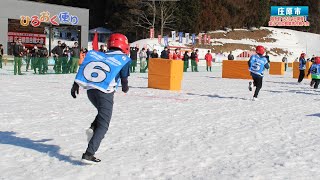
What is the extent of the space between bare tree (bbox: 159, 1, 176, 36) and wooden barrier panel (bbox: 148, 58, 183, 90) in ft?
159

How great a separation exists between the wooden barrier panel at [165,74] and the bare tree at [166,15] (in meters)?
48.4

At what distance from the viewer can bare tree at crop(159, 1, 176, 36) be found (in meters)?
64.5

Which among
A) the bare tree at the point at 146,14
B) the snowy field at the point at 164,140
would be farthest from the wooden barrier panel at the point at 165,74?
the bare tree at the point at 146,14

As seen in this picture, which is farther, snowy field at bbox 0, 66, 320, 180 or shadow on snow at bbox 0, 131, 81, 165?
shadow on snow at bbox 0, 131, 81, 165

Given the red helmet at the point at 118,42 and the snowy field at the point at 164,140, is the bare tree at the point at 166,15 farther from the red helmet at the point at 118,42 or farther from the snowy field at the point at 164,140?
the red helmet at the point at 118,42

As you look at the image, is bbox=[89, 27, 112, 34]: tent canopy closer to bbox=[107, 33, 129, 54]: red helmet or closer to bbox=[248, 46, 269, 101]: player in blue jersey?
bbox=[248, 46, 269, 101]: player in blue jersey

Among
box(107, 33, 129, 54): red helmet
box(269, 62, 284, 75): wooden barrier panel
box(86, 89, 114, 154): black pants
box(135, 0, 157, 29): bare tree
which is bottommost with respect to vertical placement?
box(86, 89, 114, 154): black pants

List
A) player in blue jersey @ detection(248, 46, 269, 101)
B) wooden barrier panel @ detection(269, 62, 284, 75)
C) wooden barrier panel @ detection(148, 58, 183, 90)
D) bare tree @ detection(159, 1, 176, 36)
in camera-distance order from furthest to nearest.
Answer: bare tree @ detection(159, 1, 176, 36) < wooden barrier panel @ detection(269, 62, 284, 75) < wooden barrier panel @ detection(148, 58, 183, 90) < player in blue jersey @ detection(248, 46, 269, 101)

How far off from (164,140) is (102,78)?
1.98m

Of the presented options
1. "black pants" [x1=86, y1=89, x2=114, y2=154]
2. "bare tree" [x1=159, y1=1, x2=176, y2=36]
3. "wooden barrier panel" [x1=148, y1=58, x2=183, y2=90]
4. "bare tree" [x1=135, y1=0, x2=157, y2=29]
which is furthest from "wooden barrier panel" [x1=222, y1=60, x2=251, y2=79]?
"bare tree" [x1=159, y1=1, x2=176, y2=36]

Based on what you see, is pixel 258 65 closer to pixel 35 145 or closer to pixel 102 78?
pixel 35 145

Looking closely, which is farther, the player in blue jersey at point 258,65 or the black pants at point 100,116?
the player in blue jersey at point 258,65

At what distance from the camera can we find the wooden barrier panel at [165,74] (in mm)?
15820

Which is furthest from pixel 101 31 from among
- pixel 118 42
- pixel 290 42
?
pixel 118 42
